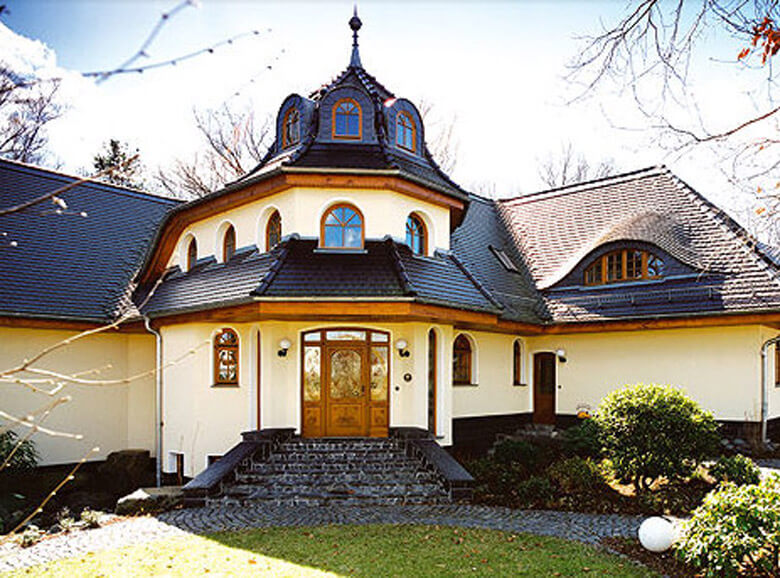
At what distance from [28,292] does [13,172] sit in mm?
4660

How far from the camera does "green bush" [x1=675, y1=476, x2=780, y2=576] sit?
252 inches

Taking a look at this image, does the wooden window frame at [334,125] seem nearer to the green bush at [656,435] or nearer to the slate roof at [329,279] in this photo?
the slate roof at [329,279]

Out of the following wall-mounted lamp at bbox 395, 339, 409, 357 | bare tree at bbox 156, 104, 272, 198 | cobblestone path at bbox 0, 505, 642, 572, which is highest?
bare tree at bbox 156, 104, 272, 198

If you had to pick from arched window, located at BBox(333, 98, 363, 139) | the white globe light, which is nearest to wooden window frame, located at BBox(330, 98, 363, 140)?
arched window, located at BBox(333, 98, 363, 139)

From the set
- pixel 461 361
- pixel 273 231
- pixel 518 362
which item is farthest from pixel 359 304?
pixel 518 362

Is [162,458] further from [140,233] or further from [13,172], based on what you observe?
[13,172]

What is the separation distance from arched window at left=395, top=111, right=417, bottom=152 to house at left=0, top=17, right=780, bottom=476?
0.20 ft

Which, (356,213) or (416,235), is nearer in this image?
(356,213)

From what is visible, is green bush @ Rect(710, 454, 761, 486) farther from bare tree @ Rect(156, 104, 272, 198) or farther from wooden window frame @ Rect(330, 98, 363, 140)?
bare tree @ Rect(156, 104, 272, 198)

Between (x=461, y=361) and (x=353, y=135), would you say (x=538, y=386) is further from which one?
(x=353, y=135)

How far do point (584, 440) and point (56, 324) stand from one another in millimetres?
12156

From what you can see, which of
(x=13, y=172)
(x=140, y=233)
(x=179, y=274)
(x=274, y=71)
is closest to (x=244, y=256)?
(x=179, y=274)

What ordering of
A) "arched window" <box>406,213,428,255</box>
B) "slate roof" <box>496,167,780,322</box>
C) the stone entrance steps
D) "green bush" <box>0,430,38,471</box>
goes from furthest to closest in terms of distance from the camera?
"slate roof" <box>496,167,780,322</box> < "arched window" <box>406,213,428,255</box> < "green bush" <box>0,430,38,471</box> < the stone entrance steps

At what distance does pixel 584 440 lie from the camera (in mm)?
12383
